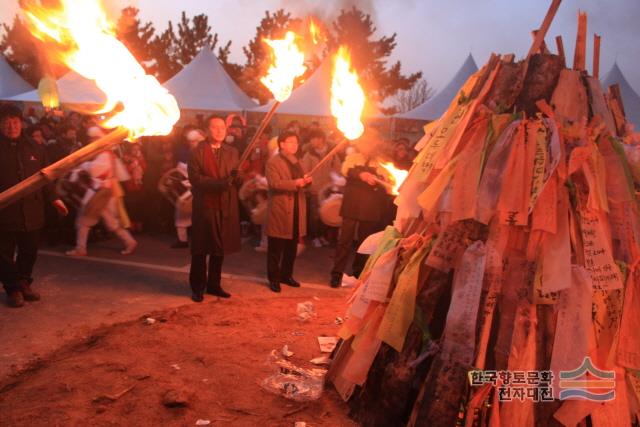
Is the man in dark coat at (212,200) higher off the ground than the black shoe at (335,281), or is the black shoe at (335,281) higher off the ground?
the man in dark coat at (212,200)

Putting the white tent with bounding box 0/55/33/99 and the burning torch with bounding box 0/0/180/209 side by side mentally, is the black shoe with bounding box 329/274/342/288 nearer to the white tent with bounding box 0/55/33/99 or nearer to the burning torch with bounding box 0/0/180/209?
the burning torch with bounding box 0/0/180/209

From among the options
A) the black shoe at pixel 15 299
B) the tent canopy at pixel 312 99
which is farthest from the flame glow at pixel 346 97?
the tent canopy at pixel 312 99

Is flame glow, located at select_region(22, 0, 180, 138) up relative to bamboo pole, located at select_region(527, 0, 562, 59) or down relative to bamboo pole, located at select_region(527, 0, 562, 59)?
down

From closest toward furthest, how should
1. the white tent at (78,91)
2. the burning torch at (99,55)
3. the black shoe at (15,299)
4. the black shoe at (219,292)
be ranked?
1. the burning torch at (99,55)
2. the black shoe at (15,299)
3. the black shoe at (219,292)
4. the white tent at (78,91)

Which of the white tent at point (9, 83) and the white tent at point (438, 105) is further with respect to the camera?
the white tent at point (9, 83)

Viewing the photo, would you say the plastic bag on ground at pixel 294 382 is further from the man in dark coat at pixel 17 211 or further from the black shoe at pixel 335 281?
the man in dark coat at pixel 17 211

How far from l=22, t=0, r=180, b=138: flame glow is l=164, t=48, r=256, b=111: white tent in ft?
43.6

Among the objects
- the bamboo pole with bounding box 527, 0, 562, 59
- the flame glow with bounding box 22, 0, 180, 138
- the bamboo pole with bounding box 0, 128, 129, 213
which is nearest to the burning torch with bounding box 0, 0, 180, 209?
the flame glow with bounding box 22, 0, 180, 138

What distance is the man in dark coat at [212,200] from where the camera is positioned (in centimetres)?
605

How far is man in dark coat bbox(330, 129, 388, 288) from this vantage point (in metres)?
7.32

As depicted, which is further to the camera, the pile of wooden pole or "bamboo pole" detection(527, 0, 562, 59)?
"bamboo pole" detection(527, 0, 562, 59)

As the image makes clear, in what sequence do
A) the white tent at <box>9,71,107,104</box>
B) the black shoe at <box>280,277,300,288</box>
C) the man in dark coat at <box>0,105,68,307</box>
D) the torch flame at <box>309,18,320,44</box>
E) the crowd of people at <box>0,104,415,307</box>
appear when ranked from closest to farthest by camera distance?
the man in dark coat at <box>0,105,68,307</box>, the crowd of people at <box>0,104,415,307</box>, the torch flame at <box>309,18,320,44</box>, the black shoe at <box>280,277,300,288</box>, the white tent at <box>9,71,107,104</box>

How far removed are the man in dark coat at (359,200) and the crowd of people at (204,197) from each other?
15mm

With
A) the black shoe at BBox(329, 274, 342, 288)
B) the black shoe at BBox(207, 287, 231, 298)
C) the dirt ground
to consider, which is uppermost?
the black shoe at BBox(329, 274, 342, 288)
